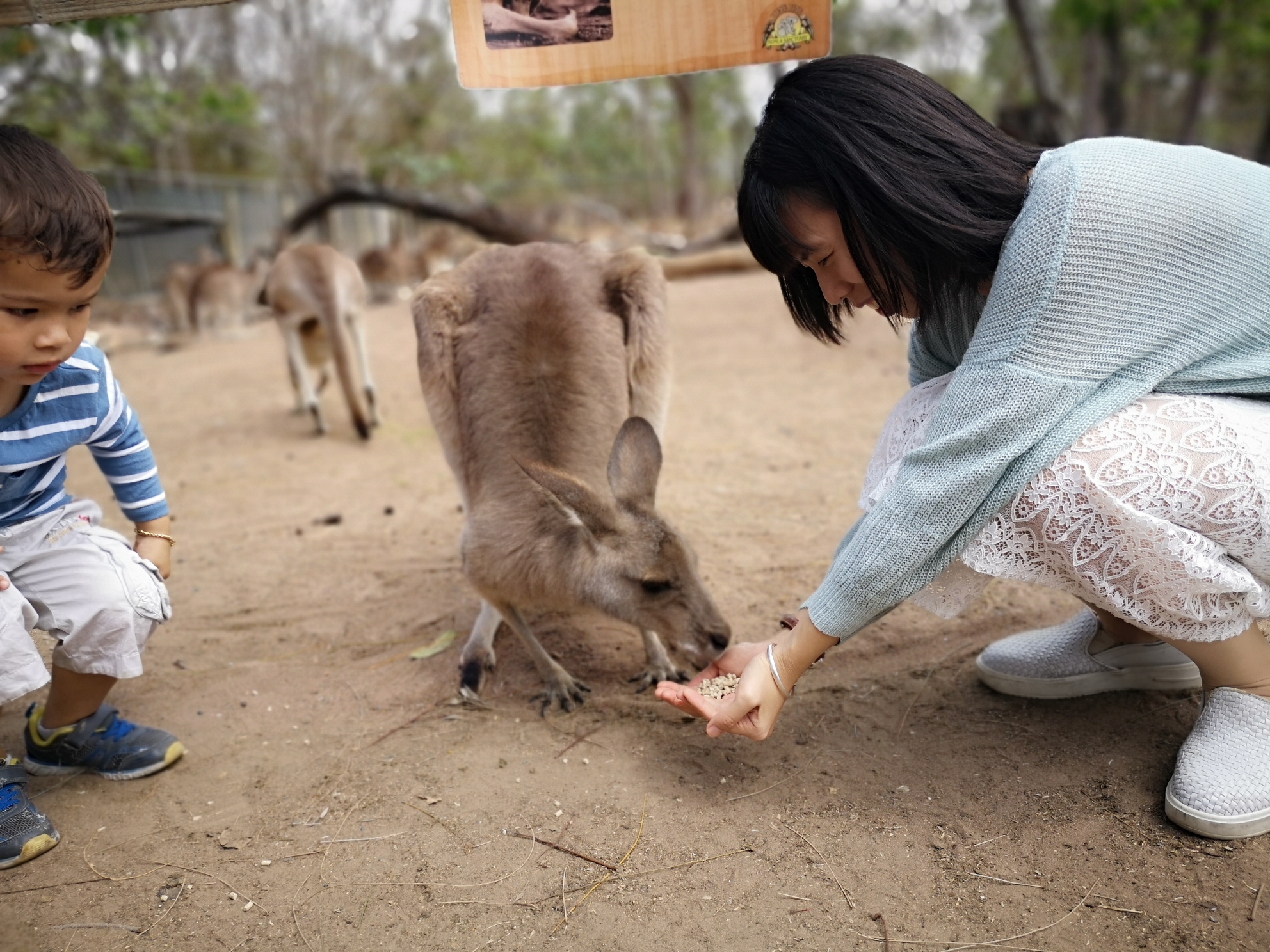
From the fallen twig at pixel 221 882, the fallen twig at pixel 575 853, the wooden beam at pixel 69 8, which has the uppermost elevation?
the wooden beam at pixel 69 8

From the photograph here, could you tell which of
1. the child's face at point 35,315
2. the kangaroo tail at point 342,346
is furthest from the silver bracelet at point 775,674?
the kangaroo tail at point 342,346

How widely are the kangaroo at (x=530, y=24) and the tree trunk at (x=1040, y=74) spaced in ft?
31.3

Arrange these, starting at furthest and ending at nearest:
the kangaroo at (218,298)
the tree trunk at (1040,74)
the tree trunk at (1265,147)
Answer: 1. the tree trunk at (1265,147)
2. the tree trunk at (1040,74)
3. the kangaroo at (218,298)

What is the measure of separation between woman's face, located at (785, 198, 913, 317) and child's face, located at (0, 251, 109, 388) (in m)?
1.24

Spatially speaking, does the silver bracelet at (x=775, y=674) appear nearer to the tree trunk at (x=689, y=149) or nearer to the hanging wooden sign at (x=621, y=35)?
the hanging wooden sign at (x=621, y=35)

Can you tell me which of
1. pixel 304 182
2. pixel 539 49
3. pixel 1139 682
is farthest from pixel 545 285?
pixel 304 182

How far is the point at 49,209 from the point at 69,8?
52 centimetres

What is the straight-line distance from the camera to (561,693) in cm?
246

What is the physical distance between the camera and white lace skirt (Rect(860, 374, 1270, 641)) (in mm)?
1667

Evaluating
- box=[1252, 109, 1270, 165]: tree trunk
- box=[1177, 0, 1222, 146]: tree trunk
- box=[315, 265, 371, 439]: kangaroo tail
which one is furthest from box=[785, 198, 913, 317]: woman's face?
box=[1252, 109, 1270, 165]: tree trunk

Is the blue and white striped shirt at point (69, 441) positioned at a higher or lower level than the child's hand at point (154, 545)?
higher

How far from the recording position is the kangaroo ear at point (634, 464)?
2.35 m

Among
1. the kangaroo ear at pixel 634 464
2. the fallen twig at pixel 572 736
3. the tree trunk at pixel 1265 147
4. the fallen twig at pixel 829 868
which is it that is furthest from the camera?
the tree trunk at pixel 1265 147

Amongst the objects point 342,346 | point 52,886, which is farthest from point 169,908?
point 342,346
